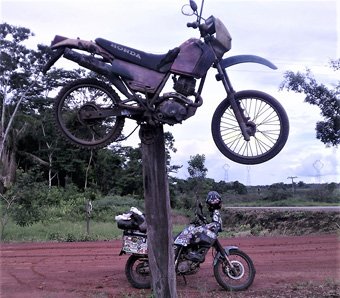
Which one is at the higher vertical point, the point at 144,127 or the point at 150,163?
the point at 144,127

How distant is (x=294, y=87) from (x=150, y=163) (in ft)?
38.6

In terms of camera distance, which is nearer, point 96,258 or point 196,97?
point 196,97

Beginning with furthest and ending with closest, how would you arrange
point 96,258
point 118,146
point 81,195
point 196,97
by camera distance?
point 118,146 < point 81,195 < point 96,258 < point 196,97

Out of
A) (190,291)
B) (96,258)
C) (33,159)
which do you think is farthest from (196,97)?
(33,159)

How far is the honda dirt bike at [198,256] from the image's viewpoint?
761 centimetres

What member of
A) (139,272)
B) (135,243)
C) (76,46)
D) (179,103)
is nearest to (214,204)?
(135,243)

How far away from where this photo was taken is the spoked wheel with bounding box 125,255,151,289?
788cm

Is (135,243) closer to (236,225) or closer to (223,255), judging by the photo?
(223,255)

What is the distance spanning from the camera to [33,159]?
33.4 m

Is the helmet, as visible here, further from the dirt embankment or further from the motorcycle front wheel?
the dirt embankment

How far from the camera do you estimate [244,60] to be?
16.1ft

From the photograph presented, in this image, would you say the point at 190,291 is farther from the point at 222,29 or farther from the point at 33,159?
the point at 33,159

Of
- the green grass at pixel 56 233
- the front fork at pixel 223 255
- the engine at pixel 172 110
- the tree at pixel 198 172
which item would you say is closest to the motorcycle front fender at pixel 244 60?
the engine at pixel 172 110

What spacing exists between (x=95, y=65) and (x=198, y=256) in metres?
4.17
